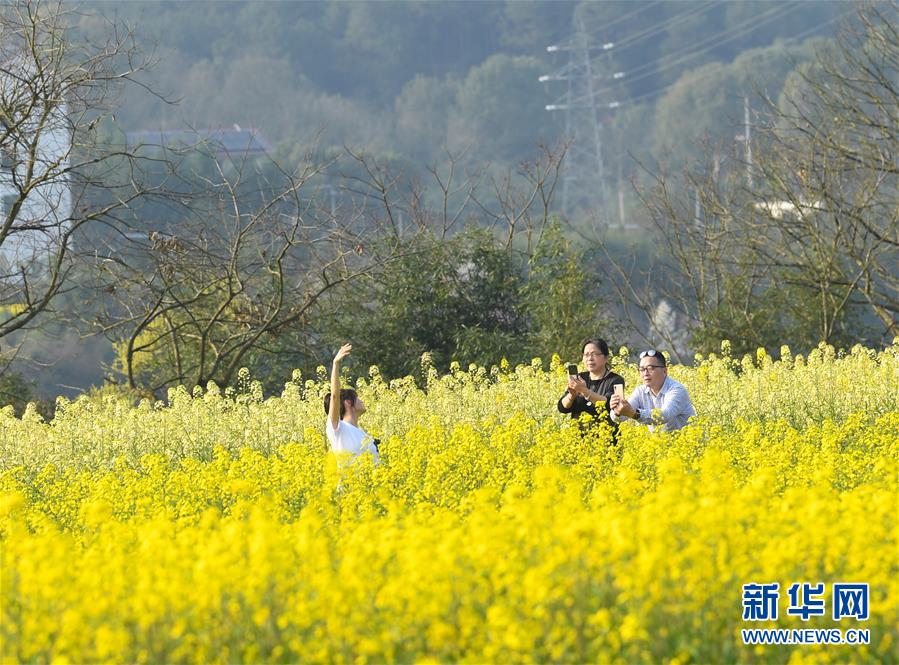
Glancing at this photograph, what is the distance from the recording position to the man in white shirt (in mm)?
9375

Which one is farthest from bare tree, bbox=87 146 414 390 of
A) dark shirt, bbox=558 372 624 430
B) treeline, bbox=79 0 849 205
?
treeline, bbox=79 0 849 205

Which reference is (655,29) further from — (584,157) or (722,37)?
(584,157)

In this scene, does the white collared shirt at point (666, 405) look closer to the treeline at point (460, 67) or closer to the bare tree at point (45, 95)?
the bare tree at point (45, 95)

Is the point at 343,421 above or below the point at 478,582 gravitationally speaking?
above

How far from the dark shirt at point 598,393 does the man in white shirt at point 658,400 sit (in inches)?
4.7

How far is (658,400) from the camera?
31.3 feet

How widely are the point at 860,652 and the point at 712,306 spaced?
1815cm

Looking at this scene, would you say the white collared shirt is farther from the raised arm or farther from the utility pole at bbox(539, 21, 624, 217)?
the utility pole at bbox(539, 21, 624, 217)

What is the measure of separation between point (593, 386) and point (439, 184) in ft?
64.4

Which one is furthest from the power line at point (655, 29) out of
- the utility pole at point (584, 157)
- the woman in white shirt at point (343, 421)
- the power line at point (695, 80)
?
the woman in white shirt at point (343, 421)

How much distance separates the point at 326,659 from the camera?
203 inches

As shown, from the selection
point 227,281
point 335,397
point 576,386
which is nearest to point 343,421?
point 335,397

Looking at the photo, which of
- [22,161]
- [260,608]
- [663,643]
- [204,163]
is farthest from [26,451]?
[204,163]

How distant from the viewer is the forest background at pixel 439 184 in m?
18.8
